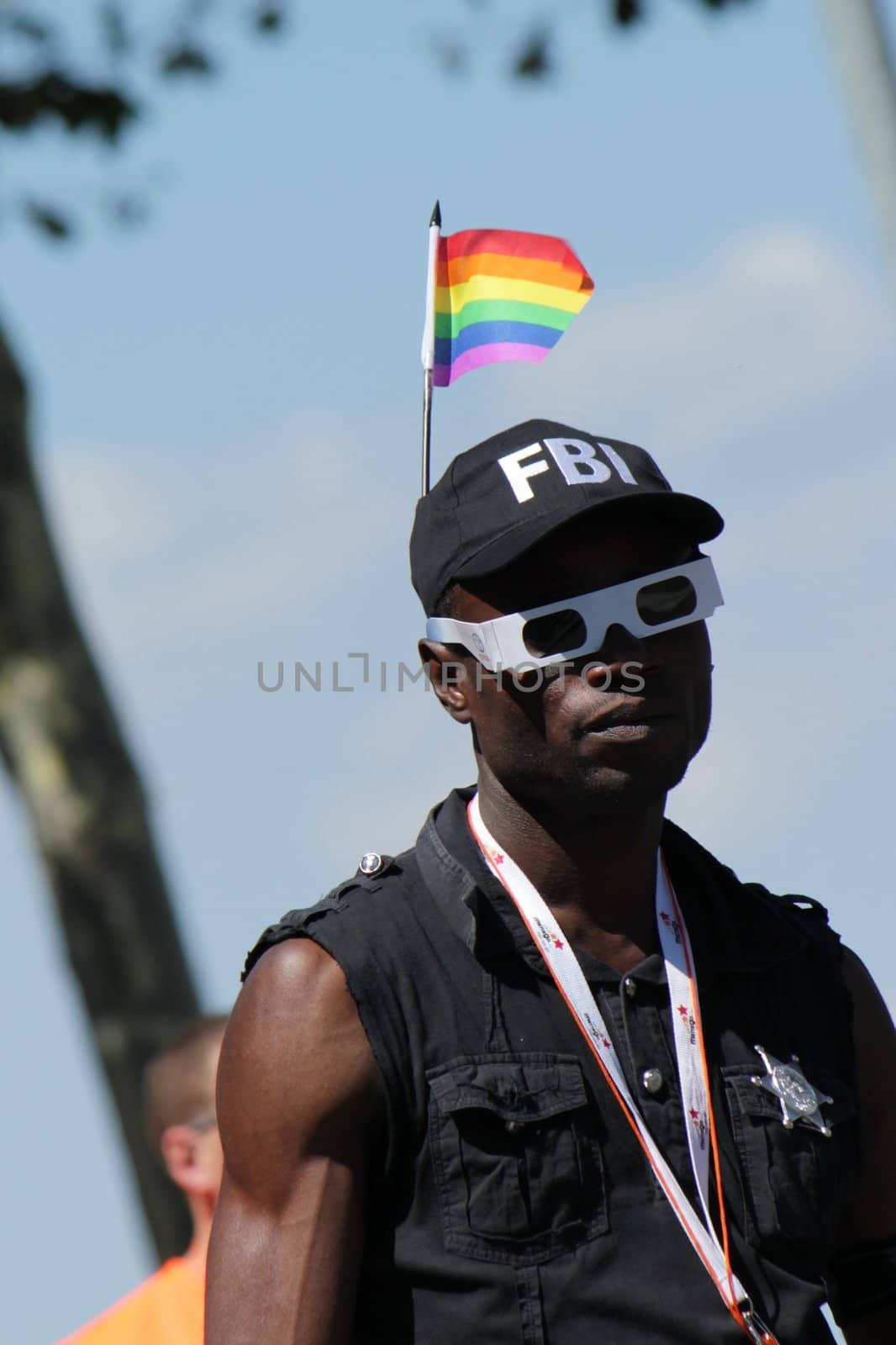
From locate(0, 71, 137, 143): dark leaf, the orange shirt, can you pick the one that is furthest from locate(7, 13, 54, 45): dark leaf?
the orange shirt

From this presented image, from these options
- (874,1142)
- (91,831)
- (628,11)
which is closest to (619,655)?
(874,1142)

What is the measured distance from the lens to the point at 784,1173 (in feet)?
11.1

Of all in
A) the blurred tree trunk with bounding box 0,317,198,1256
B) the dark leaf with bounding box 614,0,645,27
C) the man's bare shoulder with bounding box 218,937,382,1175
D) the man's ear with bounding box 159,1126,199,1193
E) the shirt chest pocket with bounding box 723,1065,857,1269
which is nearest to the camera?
the man's bare shoulder with bounding box 218,937,382,1175

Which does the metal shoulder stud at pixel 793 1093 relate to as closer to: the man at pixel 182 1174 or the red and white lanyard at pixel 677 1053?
the red and white lanyard at pixel 677 1053

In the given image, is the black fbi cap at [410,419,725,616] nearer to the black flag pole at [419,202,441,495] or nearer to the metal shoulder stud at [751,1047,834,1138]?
the black flag pole at [419,202,441,495]

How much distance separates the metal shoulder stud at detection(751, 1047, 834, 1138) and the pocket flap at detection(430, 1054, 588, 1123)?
34 centimetres

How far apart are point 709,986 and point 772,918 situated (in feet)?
0.59

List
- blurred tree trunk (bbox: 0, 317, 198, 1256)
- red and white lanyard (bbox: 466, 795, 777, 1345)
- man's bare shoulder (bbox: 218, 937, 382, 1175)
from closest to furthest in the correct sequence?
man's bare shoulder (bbox: 218, 937, 382, 1175), red and white lanyard (bbox: 466, 795, 777, 1345), blurred tree trunk (bbox: 0, 317, 198, 1256)

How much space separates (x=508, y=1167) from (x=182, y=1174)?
3.06 m

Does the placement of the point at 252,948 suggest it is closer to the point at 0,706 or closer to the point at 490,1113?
the point at 490,1113

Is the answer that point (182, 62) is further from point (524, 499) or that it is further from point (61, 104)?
point (524, 499)

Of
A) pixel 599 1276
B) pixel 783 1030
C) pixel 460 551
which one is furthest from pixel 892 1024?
pixel 460 551

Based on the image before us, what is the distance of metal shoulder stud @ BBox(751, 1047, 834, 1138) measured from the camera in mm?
3422

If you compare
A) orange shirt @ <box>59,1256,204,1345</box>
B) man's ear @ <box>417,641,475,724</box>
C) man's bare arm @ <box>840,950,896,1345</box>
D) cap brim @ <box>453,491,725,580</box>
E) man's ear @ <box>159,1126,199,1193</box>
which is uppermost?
cap brim @ <box>453,491,725,580</box>
